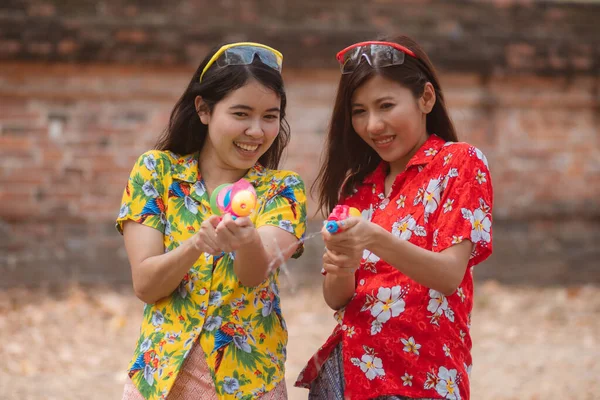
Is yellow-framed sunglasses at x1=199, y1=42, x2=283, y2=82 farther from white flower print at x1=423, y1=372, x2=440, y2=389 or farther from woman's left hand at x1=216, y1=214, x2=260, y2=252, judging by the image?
white flower print at x1=423, y1=372, x2=440, y2=389

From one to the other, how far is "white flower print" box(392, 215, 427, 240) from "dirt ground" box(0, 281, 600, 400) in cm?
300

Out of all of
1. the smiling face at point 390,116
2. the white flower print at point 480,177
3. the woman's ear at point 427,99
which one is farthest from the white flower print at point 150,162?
the white flower print at point 480,177

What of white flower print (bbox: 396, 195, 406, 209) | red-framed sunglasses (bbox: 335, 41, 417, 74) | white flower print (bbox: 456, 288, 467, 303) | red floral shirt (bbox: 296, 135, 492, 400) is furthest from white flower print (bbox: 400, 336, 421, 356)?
red-framed sunglasses (bbox: 335, 41, 417, 74)

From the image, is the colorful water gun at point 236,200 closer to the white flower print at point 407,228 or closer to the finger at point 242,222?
the finger at point 242,222

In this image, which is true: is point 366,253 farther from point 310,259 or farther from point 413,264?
point 310,259

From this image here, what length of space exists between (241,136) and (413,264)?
0.73 m

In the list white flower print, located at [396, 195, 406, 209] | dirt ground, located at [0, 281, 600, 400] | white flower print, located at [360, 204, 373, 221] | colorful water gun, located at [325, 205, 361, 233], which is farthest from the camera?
dirt ground, located at [0, 281, 600, 400]

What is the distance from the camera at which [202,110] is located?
2.91 meters

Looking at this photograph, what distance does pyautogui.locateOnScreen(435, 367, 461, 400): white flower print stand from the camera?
2.60m

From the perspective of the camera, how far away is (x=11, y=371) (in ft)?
18.5

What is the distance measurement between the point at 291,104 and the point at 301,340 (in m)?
2.37

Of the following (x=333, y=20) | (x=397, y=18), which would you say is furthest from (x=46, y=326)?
(x=397, y=18)

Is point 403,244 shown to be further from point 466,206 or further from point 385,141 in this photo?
point 385,141

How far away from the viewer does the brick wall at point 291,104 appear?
283 inches
